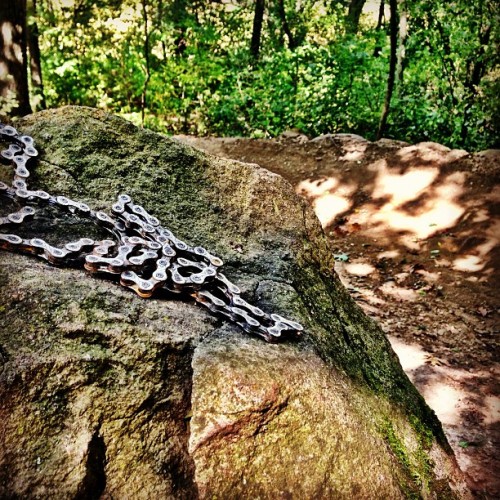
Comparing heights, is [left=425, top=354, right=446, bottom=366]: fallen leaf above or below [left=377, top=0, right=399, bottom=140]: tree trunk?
below

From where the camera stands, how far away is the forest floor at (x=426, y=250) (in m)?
4.59

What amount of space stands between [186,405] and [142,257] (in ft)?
2.87

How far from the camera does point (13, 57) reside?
21.5 ft

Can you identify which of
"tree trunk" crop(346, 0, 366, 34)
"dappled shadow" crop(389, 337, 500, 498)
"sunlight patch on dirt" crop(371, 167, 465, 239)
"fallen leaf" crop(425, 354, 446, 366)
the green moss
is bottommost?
"fallen leaf" crop(425, 354, 446, 366)

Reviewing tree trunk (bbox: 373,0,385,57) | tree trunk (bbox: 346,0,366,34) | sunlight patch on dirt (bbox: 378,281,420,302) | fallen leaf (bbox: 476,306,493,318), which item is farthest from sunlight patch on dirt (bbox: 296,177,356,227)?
tree trunk (bbox: 346,0,366,34)

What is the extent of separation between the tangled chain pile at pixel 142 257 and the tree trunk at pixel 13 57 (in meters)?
4.39

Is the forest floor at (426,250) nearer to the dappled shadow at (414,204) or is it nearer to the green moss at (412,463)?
the dappled shadow at (414,204)

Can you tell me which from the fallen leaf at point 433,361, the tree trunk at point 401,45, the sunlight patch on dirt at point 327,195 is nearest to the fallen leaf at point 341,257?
the sunlight patch on dirt at point 327,195

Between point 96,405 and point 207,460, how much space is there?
47 cm

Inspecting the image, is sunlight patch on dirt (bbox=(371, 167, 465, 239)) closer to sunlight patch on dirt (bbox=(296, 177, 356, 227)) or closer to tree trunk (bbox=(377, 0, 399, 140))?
sunlight patch on dirt (bbox=(296, 177, 356, 227))

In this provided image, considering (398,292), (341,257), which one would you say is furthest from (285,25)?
(398,292)

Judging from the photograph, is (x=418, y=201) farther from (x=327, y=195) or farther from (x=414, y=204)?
(x=327, y=195)

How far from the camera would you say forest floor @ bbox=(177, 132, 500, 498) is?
4.59 meters

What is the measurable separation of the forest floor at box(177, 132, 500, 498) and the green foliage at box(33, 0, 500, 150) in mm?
1564
